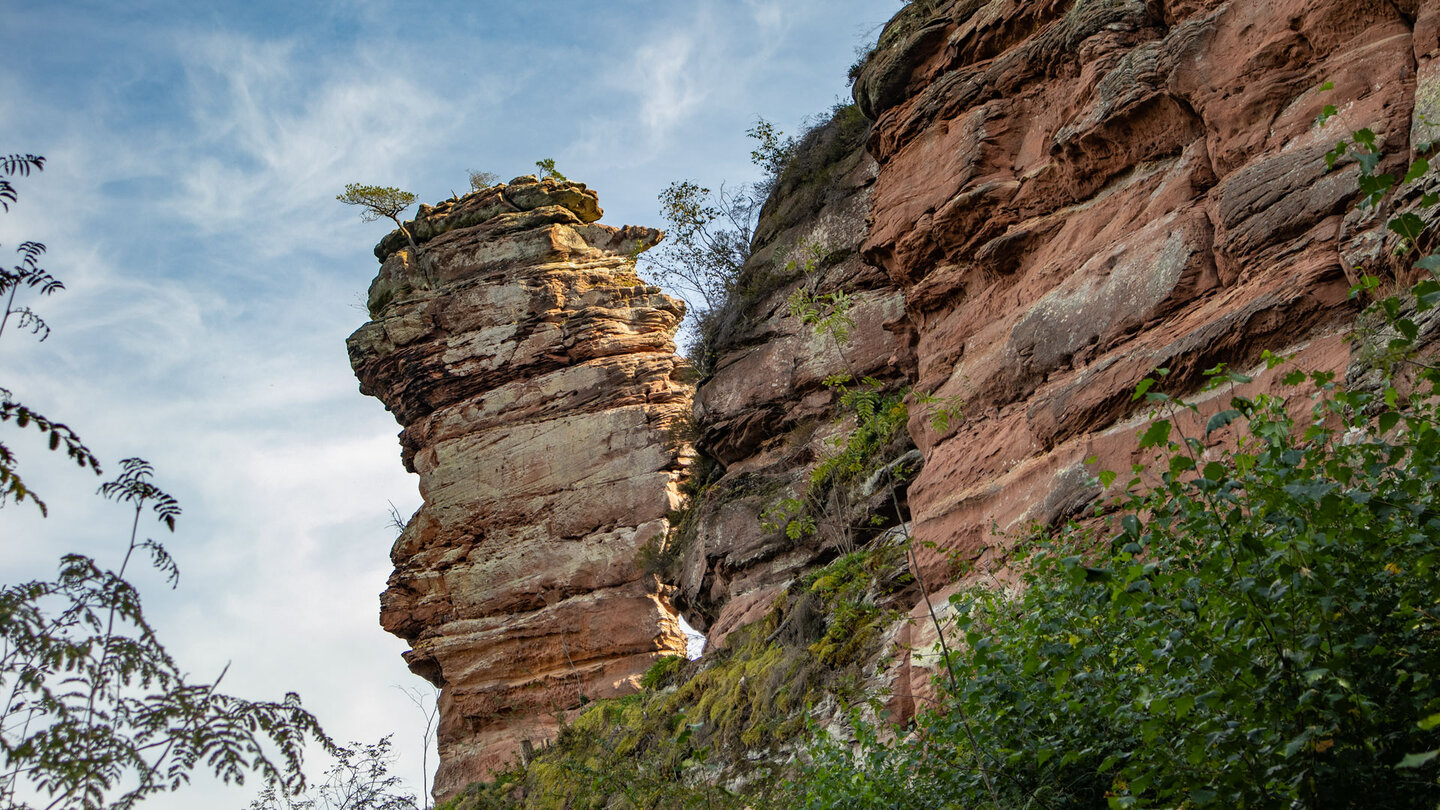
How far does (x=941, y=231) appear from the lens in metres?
12.2

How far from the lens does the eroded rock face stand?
8078 millimetres

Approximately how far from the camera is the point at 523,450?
2744 centimetres

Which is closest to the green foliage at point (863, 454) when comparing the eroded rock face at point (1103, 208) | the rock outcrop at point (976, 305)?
the rock outcrop at point (976, 305)

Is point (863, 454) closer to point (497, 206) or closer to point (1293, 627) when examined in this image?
point (1293, 627)

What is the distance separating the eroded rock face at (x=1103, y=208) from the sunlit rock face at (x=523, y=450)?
14.1m

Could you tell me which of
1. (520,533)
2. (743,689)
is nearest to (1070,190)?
(743,689)

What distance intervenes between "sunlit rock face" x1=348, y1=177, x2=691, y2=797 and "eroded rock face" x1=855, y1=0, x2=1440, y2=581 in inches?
554

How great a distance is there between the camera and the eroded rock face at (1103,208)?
8.08 m

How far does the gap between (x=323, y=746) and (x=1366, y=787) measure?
13.7ft

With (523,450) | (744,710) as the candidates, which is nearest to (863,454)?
(744,710)

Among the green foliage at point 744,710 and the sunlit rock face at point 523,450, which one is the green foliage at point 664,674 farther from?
the sunlit rock face at point 523,450

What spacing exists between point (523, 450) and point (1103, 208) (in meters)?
19.3

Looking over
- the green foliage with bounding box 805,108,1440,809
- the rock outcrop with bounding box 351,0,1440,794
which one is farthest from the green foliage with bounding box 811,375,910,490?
the green foliage with bounding box 805,108,1440,809

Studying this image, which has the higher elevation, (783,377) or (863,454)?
(783,377)
